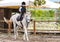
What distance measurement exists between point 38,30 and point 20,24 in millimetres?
1986

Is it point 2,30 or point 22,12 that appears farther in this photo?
point 2,30

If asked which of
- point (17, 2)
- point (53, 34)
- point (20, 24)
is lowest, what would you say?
point (53, 34)

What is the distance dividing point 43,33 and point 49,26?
550 millimetres

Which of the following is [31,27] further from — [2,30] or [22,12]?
[22,12]

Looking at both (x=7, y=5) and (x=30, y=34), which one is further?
(x=7, y=5)

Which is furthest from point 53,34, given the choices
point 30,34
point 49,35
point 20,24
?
point 20,24

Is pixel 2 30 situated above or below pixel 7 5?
below

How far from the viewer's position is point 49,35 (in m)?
10.8

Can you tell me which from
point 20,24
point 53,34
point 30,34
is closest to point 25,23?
point 20,24

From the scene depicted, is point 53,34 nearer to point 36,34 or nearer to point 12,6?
point 36,34

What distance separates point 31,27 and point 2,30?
1.54 meters

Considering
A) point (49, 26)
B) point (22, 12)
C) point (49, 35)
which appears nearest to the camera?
point (22, 12)

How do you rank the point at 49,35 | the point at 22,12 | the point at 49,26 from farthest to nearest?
the point at 49,26 → the point at 49,35 → the point at 22,12

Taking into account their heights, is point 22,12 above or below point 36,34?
above
